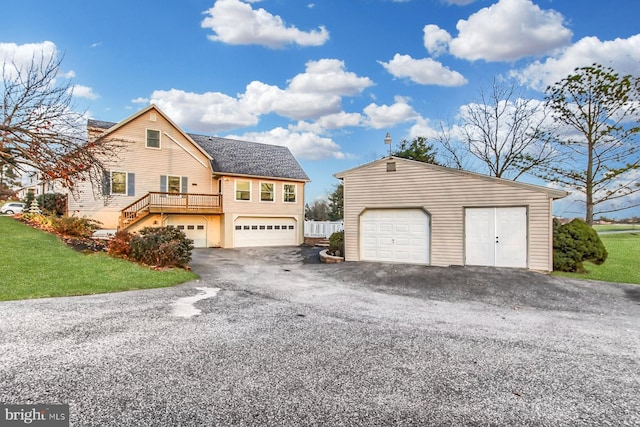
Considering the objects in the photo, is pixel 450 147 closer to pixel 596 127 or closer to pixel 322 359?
pixel 596 127

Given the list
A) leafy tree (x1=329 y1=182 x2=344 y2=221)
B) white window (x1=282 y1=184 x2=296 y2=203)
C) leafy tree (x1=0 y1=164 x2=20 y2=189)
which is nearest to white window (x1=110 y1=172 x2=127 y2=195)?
leafy tree (x1=0 y1=164 x2=20 y2=189)

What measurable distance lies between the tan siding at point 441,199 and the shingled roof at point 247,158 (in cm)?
1001

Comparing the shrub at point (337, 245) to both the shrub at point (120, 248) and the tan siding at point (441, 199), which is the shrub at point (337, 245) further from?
the shrub at point (120, 248)

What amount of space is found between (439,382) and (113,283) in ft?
28.3

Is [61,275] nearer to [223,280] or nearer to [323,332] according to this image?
[223,280]

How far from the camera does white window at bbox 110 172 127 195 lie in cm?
1889

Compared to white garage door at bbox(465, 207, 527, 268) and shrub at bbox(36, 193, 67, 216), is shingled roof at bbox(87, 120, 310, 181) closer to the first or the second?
shrub at bbox(36, 193, 67, 216)

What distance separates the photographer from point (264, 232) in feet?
74.1

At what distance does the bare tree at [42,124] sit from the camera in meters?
10.0

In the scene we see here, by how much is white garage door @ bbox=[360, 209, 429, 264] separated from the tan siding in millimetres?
284

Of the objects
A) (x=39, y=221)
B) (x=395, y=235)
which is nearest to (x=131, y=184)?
(x=39, y=221)

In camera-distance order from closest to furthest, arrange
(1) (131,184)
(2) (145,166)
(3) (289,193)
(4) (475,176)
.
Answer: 1. (4) (475,176)
2. (1) (131,184)
3. (2) (145,166)
4. (3) (289,193)

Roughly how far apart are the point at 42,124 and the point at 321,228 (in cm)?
1688

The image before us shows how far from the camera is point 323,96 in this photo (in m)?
26.6
